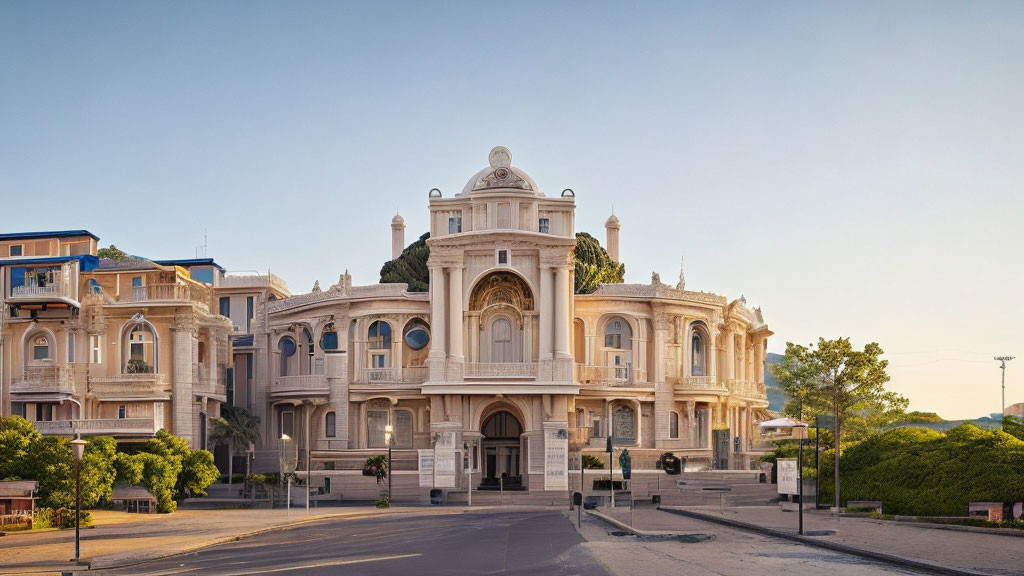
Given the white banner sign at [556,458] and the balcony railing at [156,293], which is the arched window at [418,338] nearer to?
the white banner sign at [556,458]

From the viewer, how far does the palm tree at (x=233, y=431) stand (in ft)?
211

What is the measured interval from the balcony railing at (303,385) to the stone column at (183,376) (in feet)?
34.4

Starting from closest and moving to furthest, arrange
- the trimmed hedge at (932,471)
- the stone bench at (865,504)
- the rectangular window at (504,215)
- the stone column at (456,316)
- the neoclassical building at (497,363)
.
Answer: the trimmed hedge at (932,471) → the stone bench at (865,504) → the neoclassical building at (497,363) → the stone column at (456,316) → the rectangular window at (504,215)

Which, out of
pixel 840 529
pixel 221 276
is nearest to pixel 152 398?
pixel 221 276

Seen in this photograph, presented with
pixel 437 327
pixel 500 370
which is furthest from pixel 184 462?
pixel 500 370

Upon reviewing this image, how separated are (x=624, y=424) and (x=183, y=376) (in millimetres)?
26598

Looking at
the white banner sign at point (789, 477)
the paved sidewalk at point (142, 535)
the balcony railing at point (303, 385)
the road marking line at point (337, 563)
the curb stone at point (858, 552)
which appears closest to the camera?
the curb stone at point (858, 552)

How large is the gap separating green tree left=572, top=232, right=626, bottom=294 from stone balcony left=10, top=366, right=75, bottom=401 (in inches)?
1308

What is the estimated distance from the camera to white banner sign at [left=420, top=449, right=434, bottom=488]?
62344mm

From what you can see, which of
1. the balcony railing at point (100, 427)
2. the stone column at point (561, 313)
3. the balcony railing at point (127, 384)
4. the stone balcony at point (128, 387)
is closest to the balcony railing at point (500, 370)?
the stone column at point (561, 313)

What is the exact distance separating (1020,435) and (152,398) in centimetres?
4094

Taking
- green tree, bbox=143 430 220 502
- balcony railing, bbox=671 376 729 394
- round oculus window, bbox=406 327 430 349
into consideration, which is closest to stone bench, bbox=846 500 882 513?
balcony railing, bbox=671 376 729 394

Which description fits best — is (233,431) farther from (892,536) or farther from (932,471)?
(892,536)

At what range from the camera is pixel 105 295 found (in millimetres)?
59875
